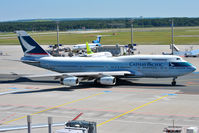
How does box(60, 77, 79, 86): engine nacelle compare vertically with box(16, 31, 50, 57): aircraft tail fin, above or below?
below

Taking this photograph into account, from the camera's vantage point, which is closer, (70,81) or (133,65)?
(70,81)

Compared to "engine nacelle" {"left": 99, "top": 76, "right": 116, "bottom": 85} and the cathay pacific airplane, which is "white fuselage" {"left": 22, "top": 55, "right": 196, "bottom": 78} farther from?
"engine nacelle" {"left": 99, "top": 76, "right": 116, "bottom": 85}

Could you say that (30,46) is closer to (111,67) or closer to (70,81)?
(70,81)

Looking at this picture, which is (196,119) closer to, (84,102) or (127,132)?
(127,132)

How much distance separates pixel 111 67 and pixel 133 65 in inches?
139

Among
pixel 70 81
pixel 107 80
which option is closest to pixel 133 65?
pixel 107 80

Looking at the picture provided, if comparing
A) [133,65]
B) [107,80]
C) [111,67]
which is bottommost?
[107,80]

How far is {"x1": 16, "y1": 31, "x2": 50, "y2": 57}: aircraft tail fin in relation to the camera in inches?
2478

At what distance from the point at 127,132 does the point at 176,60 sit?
85.9 feet

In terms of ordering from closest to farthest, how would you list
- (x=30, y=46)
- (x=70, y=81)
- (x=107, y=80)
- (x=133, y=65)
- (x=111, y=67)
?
(x=70, y=81), (x=107, y=80), (x=133, y=65), (x=111, y=67), (x=30, y=46)

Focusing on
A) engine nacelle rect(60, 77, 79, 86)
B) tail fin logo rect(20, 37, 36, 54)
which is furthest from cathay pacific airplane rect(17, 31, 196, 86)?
tail fin logo rect(20, 37, 36, 54)

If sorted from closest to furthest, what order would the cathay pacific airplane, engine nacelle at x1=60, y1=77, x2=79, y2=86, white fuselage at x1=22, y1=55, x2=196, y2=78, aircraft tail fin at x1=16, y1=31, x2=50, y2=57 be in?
engine nacelle at x1=60, y1=77, x2=79, y2=86, the cathay pacific airplane, white fuselage at x1=22, y1=55, x2=196, y2=78, aircraft tail fin at x1=16, y1=31, x2=50, y2=57

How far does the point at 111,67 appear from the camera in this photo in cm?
5788

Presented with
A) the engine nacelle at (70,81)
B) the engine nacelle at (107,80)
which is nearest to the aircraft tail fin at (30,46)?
the engine nacelle at (70,81)
